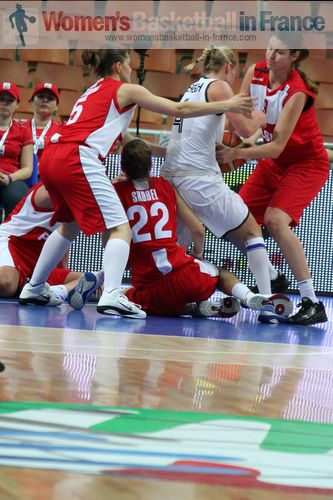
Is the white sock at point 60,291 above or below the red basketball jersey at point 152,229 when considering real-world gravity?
below

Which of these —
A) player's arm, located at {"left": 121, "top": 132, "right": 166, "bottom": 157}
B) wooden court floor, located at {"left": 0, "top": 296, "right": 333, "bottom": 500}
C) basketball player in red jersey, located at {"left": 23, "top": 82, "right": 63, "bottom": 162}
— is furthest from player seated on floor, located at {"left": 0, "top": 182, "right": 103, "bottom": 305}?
wooden court floor, located at {"left": 0, "top": 296, "right": 333, "bottom": 500}

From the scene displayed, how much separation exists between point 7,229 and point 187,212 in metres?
1.24

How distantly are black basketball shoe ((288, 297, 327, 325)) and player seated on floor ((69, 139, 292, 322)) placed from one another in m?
0.08

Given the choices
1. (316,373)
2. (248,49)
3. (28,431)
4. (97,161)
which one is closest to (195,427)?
(28,431)

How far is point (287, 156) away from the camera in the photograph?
5.80 meters

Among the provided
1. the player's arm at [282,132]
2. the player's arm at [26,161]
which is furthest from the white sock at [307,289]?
the player's arm at [26,161]

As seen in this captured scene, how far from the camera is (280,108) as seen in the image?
565cm

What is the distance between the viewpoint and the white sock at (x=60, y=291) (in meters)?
5.59

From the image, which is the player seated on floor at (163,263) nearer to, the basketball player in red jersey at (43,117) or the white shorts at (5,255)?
the white shorts at (5,255)

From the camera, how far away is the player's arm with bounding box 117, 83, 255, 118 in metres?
4.95

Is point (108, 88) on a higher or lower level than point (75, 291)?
higher

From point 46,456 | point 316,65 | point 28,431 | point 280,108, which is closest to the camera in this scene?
point 46,456

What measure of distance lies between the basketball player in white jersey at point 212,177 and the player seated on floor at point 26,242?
2.90ft

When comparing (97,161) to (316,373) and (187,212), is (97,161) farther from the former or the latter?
(316,373)
